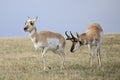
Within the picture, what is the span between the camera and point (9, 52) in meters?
23.9

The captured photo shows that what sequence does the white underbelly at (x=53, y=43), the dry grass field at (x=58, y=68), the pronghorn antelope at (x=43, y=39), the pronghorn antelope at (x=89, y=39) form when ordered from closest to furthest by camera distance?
1. the dry grass field at (x=58, y=68)
2. the pronghorn antelope at (x=43, y=39)
3. the white underbelly at (x=53, y=43)
4. the pronghorn antelope at (x=89, y=39)

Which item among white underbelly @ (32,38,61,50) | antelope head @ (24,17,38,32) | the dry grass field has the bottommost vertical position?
the dry grass field

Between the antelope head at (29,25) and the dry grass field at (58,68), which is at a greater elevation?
the antelope head at (29,25)

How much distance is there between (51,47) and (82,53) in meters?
8.05

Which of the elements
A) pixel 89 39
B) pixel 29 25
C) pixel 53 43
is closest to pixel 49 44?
pixel 53 43

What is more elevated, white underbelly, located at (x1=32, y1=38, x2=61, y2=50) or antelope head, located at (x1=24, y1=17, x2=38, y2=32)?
antelope head, located at (x1=24, y1=17, x2=38, y2=32)

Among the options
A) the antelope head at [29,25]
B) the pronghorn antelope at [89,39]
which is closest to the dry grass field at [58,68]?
the pronghorn antelope at [89,39]

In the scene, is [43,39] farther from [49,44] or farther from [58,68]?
[58,68]

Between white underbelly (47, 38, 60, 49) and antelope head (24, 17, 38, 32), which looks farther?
white underbelly (47, 38, 60, 49)

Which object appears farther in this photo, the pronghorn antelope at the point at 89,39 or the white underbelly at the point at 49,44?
the pronghorn antelope at the point at 89,39

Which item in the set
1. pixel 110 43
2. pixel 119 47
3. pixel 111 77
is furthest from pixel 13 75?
pixel 110 43

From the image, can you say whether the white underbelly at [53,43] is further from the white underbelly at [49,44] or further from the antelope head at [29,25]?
the antelope head at [29,25]

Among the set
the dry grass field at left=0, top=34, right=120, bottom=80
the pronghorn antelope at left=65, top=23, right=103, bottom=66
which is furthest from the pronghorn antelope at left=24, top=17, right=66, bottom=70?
the dry grass field at left=0, top=34, right=120, bottom=80

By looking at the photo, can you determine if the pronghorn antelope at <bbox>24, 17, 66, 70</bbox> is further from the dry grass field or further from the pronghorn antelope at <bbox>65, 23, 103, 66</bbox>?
the dry grass field
